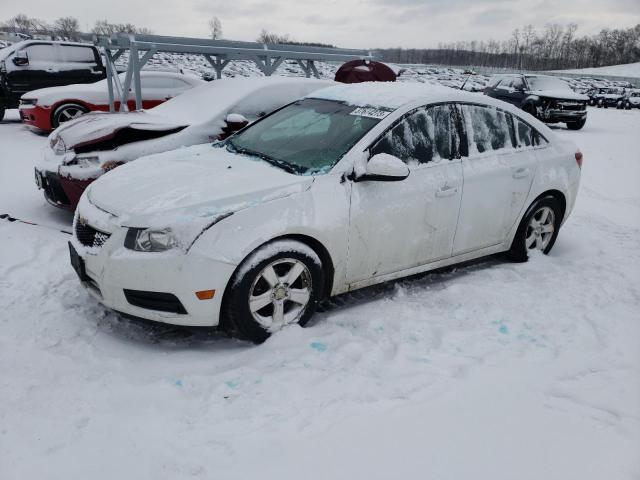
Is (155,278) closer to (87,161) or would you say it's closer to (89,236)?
(89,236)

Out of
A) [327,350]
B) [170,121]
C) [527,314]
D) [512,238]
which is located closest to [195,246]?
[327,350]

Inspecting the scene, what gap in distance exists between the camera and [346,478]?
216 cm

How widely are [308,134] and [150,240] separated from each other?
152cm

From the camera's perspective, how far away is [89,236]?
3.17 metres

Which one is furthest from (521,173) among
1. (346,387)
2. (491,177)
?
(346,387)

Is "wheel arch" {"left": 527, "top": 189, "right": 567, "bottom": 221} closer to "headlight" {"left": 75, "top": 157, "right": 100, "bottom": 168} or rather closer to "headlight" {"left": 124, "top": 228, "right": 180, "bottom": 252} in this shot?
"headlight" {"left": 124, "top": 228, "right": 180, "bottom": 252}

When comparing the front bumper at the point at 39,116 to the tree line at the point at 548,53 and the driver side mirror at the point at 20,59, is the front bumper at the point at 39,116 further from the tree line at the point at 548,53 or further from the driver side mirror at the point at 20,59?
the tree line at the point at 548,53

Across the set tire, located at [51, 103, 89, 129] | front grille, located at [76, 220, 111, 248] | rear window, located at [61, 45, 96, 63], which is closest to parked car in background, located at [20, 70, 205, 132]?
tire, located at [51, 103, 89, 129]

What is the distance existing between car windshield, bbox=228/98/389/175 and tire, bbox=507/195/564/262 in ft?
5.78

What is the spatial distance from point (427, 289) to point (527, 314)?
767mm

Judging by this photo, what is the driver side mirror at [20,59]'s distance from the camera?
1120 cm

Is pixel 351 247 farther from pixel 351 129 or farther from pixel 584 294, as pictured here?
pixel 584 294

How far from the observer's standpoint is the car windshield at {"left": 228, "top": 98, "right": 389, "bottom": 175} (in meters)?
3.49

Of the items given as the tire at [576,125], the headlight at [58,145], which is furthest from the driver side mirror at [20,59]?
the tire at [576,125]
